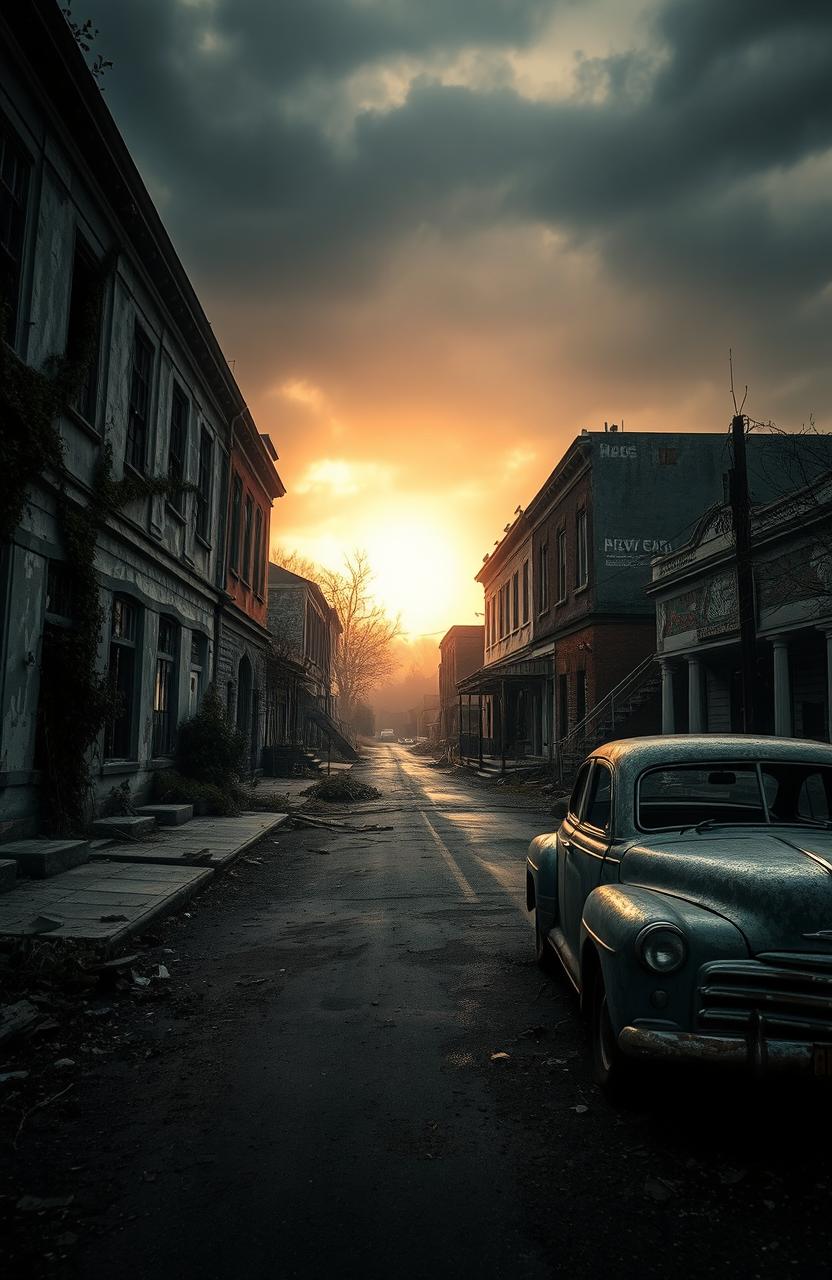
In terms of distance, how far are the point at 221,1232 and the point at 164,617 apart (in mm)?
13327

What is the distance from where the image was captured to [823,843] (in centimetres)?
381

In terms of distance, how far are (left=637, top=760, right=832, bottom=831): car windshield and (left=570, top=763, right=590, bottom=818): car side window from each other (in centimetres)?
82

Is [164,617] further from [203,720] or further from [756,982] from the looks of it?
[756,982]

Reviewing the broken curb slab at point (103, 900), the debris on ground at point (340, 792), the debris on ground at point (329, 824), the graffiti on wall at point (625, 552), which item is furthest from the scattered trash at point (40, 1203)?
the graffiti on wall at point (625, 552)

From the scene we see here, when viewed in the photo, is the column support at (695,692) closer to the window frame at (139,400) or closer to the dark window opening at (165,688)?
the dark window opening at (165,688)

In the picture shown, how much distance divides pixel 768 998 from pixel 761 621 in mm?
14773

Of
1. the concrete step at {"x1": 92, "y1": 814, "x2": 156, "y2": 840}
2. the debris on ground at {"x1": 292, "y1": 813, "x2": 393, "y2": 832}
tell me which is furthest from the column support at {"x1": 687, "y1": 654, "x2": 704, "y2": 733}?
the concrete step at {"x1": 92, "y1": 814, "x2": 156, "y2": 840}

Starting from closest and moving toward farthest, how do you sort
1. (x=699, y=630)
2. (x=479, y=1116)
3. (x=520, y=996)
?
(x=479, y=1116) < (x=520, y=996) < (x=699, y=630)

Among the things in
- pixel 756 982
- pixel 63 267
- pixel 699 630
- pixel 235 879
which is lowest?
pixel 235 879

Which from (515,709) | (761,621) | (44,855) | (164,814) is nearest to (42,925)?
(44,855)

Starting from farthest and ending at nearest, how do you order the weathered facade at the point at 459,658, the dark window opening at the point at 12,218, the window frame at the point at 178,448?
the weathered facade at the point at 459,658 < the window frame at the point at 178,448 < the dark window opening at the point at 12,218

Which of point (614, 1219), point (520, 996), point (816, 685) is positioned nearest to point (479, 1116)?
point (614, 1219)

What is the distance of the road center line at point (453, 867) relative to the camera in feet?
28.4

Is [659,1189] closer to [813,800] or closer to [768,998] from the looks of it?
[768,998]
